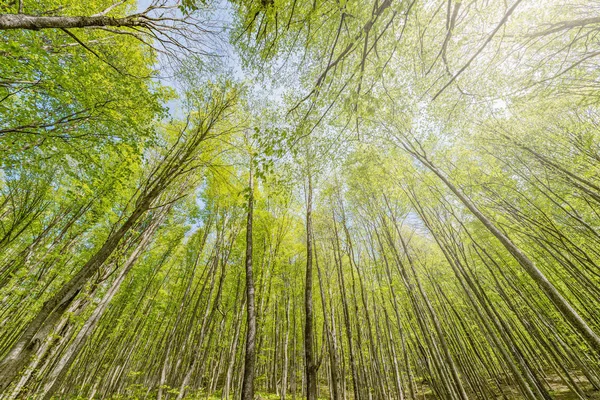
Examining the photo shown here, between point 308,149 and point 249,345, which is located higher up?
point 308,149

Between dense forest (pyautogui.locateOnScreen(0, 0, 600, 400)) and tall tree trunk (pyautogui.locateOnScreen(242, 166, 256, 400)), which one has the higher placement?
dense forest (pyautogui.locateOnScreen(0, 0, 600, 400))

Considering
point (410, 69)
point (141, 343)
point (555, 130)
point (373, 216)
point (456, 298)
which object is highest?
point (410, 69)

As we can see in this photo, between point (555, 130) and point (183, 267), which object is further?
point (183, 267)

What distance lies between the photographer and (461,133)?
6895mm

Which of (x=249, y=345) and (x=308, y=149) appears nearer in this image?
(x=249, y=345)

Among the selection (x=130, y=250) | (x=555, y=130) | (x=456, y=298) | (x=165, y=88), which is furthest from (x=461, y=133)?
(x=456, y=298)

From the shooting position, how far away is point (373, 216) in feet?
28.7

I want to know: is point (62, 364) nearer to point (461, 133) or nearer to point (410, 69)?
point (410, 69)

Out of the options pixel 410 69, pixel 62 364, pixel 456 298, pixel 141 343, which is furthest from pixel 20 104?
pixel 456 298

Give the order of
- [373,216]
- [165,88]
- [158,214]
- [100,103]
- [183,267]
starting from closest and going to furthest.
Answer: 1. [100,103]
2. [165,88]
3. [158,214]
4. [373,216]
5. [183,267]

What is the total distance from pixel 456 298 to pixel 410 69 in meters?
16.2

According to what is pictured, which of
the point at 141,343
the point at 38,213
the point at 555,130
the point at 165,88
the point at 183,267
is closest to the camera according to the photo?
the point at 165,88

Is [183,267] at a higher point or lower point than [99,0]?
lower

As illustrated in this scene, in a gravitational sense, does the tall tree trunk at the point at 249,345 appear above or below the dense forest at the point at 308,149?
below
